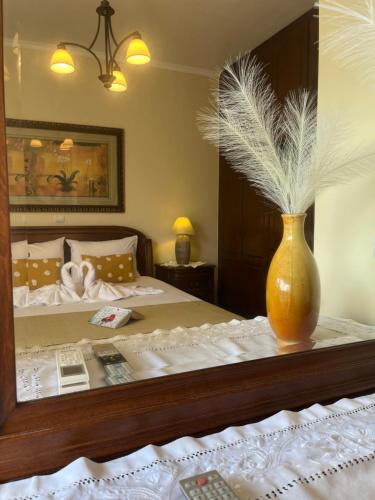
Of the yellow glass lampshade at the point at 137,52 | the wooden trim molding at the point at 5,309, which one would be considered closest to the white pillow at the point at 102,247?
the wooden trim molding at the point at 5,309

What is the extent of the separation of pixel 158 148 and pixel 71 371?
636 millimetres

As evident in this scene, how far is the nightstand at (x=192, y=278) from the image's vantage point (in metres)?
1.05

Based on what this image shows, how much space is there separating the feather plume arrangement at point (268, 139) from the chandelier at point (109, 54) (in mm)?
220

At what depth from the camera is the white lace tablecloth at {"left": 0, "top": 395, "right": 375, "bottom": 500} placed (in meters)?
0.53

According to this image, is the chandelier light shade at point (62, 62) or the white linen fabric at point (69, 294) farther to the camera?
the chandelier light shade at point (62, 62)

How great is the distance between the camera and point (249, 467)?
580 mm

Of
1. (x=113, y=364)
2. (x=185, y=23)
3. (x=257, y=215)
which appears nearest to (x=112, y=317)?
(x=113, y=364)

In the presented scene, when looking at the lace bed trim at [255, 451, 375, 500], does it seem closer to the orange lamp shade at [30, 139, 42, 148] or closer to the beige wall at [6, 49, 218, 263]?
the beige wall at [6, 49, 218, 263]

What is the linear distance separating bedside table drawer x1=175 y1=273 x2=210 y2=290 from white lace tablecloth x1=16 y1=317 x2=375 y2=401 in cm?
12

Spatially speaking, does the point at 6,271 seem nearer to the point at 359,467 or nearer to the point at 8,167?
the point at 8,167

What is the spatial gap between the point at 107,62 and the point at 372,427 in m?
1.00

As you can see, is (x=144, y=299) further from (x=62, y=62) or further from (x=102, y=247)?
(x=62, y=62)

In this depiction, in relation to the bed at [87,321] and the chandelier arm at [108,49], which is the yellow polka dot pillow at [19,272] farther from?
the chandelier arm at [108,49]

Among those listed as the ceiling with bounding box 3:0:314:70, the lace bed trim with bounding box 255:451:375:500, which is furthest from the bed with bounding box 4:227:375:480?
the ceiling with bounding box 3:0:314:70
